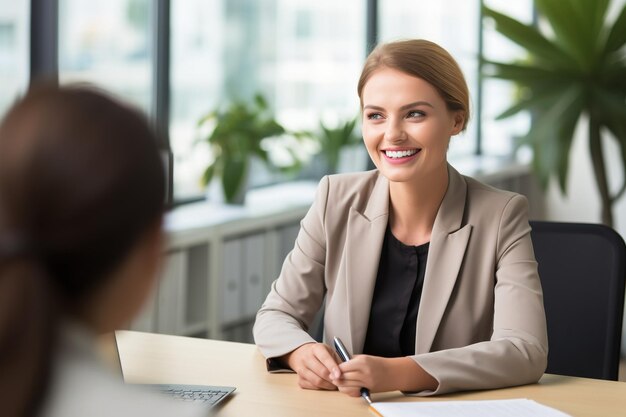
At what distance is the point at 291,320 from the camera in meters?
2.00

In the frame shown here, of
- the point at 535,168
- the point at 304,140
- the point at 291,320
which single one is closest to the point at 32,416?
the point at 291,320

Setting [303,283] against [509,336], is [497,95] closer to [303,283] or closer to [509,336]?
[303,283]

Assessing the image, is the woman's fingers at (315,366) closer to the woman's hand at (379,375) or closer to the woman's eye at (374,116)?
the woman's hand at (379,375)

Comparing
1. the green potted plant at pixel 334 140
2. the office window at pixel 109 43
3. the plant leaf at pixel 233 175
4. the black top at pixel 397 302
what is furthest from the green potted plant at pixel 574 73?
the black top at pixel 397 302

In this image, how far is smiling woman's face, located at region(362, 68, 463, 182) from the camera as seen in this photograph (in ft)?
6.46

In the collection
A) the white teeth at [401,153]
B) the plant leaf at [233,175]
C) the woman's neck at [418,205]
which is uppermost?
the white teeth at [401,153]

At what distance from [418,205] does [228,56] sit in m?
2.45

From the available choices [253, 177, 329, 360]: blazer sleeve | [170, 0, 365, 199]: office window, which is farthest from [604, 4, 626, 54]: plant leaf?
[253, 177, 329, 360]: blazer sleeve

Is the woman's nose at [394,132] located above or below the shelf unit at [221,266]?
above

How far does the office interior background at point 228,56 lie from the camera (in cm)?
320

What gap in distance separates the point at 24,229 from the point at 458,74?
55.5 inches

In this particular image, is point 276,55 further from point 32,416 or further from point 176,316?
point 32,416

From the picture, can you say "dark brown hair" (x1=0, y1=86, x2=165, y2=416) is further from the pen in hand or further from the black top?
the black top

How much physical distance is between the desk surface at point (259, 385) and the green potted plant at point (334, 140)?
2.58 metres
